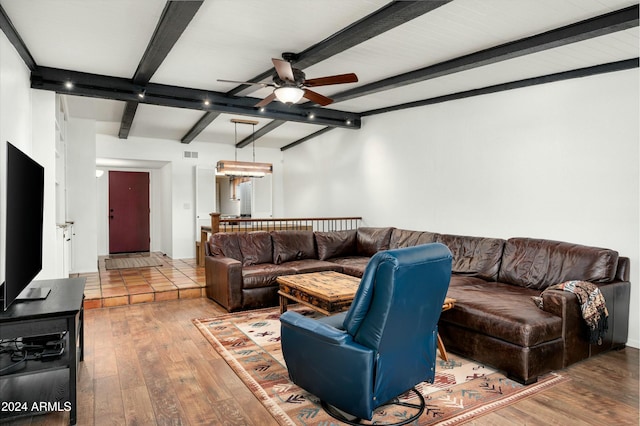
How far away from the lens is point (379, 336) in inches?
83.0

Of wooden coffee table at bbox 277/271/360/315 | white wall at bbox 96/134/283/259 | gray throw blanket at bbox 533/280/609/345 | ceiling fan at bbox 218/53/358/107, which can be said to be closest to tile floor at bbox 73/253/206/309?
white wall at bbox 96/134/283/259

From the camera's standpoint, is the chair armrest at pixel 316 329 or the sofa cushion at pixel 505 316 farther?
the sofa cushion at pixel 505 316

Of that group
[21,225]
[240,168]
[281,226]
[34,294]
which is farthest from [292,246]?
[21,225]

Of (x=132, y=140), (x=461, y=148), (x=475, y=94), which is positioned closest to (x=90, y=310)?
(x=132, y=140)

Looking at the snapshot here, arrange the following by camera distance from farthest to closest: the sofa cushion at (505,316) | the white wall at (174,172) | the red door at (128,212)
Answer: the red door at (128,212)
the white wall at (174,172)
the sofa cushion at (505,316)

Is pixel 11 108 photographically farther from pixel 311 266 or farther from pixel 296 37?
pixel 311 266

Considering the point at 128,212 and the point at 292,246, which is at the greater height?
the point at 128,212

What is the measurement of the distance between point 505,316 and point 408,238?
268cm

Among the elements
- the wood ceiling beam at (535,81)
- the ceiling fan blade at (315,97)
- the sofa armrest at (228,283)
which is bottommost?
the sofa armrest at (228,283)

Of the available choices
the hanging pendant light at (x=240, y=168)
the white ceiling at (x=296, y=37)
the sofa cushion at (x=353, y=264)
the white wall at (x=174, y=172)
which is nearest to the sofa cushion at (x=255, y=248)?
the sofa cushion at (x=353, y=264)

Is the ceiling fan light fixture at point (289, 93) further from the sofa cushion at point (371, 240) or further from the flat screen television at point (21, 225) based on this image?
the sofa cushion at point (371, 240)

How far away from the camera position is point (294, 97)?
3869 mm

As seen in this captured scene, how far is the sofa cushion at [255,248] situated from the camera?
534 cm

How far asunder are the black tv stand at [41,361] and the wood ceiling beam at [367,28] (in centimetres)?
289
